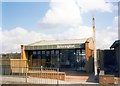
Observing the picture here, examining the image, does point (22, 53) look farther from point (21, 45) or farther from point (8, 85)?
point (8, 85)

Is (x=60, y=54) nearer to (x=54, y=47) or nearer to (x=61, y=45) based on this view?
(x=54, y=47)

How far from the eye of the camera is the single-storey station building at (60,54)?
82.1 feet

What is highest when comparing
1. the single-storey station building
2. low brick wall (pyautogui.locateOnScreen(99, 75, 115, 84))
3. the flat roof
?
the flat roof

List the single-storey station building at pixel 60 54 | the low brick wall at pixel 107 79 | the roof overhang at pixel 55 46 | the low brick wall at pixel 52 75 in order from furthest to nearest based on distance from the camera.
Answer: the single-storey station building at pixel 60 54
the roof overhang at pixel 55 46
the low brick wall at pixel 52 75
the low brick wall at pixel 107 79

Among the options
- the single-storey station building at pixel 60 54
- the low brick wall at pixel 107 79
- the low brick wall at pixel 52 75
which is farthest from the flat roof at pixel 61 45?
the low brick wall at pixel 107 79

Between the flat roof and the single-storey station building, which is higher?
the flat roof

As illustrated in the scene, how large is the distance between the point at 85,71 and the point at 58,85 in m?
9.28

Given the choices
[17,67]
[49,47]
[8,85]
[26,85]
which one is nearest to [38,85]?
[26,85]

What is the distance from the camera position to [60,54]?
2664 centimetres

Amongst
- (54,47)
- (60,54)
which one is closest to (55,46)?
(54,47)

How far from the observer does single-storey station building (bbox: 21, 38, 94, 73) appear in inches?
985

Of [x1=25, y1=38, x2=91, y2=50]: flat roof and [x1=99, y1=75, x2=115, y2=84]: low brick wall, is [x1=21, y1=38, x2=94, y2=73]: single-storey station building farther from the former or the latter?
[x1=99, y1=75, x2=115, y2=84]: low brick wall

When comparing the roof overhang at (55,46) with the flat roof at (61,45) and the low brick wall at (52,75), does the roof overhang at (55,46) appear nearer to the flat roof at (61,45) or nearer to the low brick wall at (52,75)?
the flat roof at (61,45)

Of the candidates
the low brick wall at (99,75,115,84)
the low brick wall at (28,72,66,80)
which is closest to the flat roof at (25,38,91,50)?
the low brick wall at (28,72,66,80)
